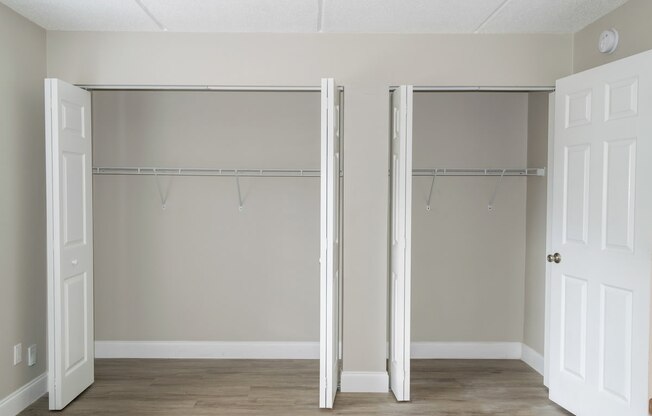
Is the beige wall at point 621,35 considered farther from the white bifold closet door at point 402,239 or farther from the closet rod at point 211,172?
the closet rod at point 211,172

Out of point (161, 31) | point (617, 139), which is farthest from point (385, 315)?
point (161, 31)

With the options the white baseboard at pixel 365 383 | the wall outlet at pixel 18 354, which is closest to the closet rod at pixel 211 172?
the wall outlet at pixel 18 354

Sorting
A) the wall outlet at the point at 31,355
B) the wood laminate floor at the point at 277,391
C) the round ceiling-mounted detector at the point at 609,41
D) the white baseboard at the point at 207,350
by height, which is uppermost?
the round ceiling-mounted detector at the point at 609,41

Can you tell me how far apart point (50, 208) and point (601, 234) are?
10.5ft

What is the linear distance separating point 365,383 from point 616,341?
1576 mm

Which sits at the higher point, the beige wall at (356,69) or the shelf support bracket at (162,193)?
the beige wall at (356,69)

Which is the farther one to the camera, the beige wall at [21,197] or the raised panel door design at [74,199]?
the raised panel door design at [74,199]

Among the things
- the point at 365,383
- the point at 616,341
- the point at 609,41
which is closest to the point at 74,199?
the point at 365,383

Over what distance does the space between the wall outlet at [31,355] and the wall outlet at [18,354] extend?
0.24ft

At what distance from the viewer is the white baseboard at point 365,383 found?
3.68 m

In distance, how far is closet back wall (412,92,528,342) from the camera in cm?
448

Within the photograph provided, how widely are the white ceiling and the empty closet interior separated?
98 cm

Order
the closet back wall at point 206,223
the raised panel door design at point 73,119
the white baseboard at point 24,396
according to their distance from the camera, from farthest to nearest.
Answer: the closet back wall at point 206,223, the raised panel door design at point 73,119, the white baseboard at point 24,396

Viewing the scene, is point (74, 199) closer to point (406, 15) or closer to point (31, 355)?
point (31, 355)
